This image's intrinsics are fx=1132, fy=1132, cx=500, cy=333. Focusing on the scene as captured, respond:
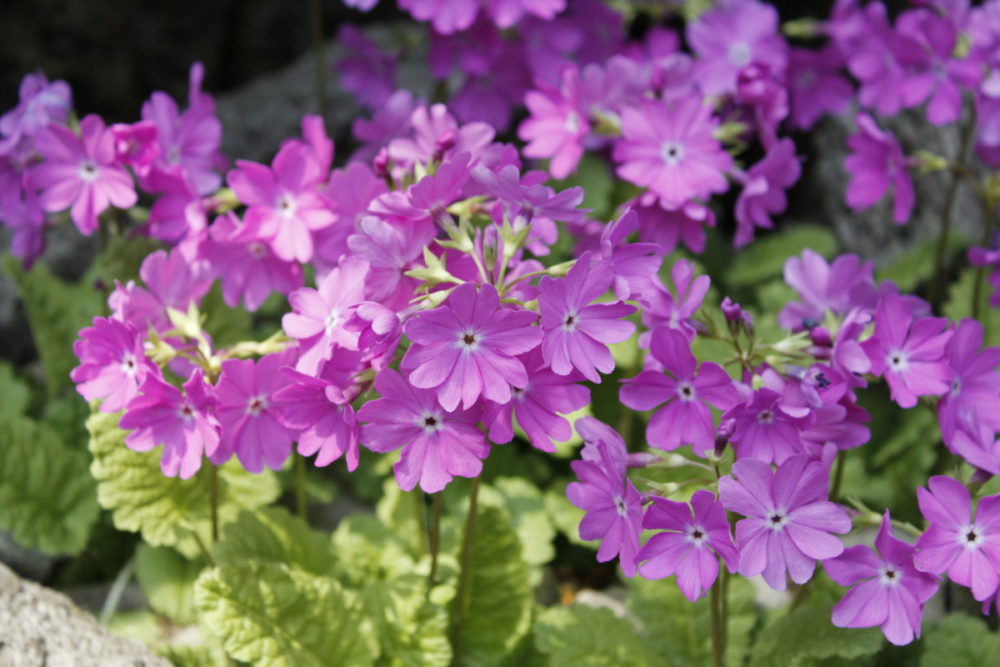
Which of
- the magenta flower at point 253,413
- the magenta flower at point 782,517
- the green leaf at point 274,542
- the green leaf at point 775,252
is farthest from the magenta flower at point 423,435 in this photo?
the green leaf at point 775,252

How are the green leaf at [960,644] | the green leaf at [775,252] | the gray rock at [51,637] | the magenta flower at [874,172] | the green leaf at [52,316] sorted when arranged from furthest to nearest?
the green leaf at [775,252] < the green leaf at [52,316] < the magenta flower at [874,172] < the green leaf at [960,644] < the gray rock at [51,637]

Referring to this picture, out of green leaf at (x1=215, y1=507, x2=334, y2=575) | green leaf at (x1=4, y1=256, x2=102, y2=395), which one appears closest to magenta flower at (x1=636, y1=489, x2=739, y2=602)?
green leaf at (x1=215, y1=507, x2=334, y2=575)

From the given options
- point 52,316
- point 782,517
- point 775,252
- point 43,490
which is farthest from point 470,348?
point 775,252

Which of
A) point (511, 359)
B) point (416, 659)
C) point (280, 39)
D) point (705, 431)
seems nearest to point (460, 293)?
point (511, 359)

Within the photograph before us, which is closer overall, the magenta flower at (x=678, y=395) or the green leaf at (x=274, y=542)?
the magenta flower at (x=678, y=395)

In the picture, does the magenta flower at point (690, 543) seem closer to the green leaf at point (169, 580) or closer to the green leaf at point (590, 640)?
the green leaf at point (590, 640)
